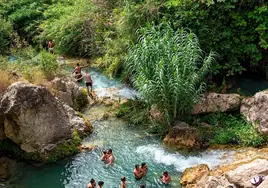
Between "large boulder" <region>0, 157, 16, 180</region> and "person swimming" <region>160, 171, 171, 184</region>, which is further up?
"person swimming" <region>160, 171, 171, 184</region>

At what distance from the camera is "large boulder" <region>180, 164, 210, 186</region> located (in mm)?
9500

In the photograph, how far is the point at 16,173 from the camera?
10.6 metres

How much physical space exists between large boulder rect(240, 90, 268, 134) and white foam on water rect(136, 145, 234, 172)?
1.21m

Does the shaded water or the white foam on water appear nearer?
the white foam on water

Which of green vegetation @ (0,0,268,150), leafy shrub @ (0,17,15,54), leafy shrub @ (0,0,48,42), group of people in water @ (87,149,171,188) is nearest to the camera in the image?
group of people in water @ (87,149,171,188)

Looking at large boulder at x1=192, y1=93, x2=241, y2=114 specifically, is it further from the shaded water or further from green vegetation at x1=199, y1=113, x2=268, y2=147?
the shaded water

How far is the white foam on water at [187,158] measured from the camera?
410 inches

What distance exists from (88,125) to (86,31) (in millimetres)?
7755

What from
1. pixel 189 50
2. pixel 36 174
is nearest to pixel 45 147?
Result: pixel 36 174

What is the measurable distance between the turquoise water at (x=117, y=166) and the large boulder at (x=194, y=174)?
218 mm

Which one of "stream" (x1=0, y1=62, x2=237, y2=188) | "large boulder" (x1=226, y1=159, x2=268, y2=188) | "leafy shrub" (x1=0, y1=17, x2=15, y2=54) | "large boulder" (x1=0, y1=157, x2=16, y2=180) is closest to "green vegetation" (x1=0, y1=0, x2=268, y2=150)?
"stream" (x1=0, y1=62, x2=237, y2=188)

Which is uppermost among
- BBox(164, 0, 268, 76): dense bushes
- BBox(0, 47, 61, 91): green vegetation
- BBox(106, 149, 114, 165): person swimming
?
BBox(164, 0, 268, 76): dense bushes

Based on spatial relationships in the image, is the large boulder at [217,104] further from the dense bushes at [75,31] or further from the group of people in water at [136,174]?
the dense bushes at [75,31]

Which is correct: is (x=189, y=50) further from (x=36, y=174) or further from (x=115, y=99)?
(x=36, y=174)
